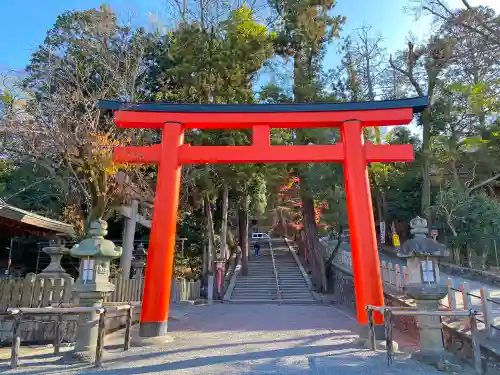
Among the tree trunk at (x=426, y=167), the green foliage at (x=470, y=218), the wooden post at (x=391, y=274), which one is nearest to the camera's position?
the wooden post at (x=391, y=274)

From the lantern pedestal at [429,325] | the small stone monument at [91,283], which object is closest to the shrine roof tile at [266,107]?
the small stone monument at [91,283]

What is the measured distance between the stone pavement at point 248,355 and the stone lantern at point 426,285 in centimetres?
40

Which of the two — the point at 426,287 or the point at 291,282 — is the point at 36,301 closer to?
the point at 426,287

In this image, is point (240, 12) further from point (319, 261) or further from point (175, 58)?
point (319, 261)

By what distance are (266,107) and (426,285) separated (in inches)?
214

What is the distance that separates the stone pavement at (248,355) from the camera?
17.5ft

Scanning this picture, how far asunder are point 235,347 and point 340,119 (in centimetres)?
580

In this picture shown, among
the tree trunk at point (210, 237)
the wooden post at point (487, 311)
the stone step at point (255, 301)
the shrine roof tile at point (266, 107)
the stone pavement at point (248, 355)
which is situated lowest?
the stone pavement at point (248, 355)

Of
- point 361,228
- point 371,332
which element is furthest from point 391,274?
point 371,332

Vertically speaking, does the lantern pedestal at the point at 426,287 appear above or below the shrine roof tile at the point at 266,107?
below

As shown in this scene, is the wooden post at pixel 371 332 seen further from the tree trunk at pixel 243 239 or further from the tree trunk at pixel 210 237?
the tree trunk at pixel 243 239

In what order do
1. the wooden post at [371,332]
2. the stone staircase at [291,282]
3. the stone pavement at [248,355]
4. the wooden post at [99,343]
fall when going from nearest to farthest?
1. the stone pavement at [248,355]
2. the wooden post at [99,343]
3. the wooden post at [371,332]
4. the stone staircase at [291,282]

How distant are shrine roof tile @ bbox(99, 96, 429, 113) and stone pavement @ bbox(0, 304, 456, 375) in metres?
5.39

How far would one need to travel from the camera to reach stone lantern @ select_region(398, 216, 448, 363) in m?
5.83
